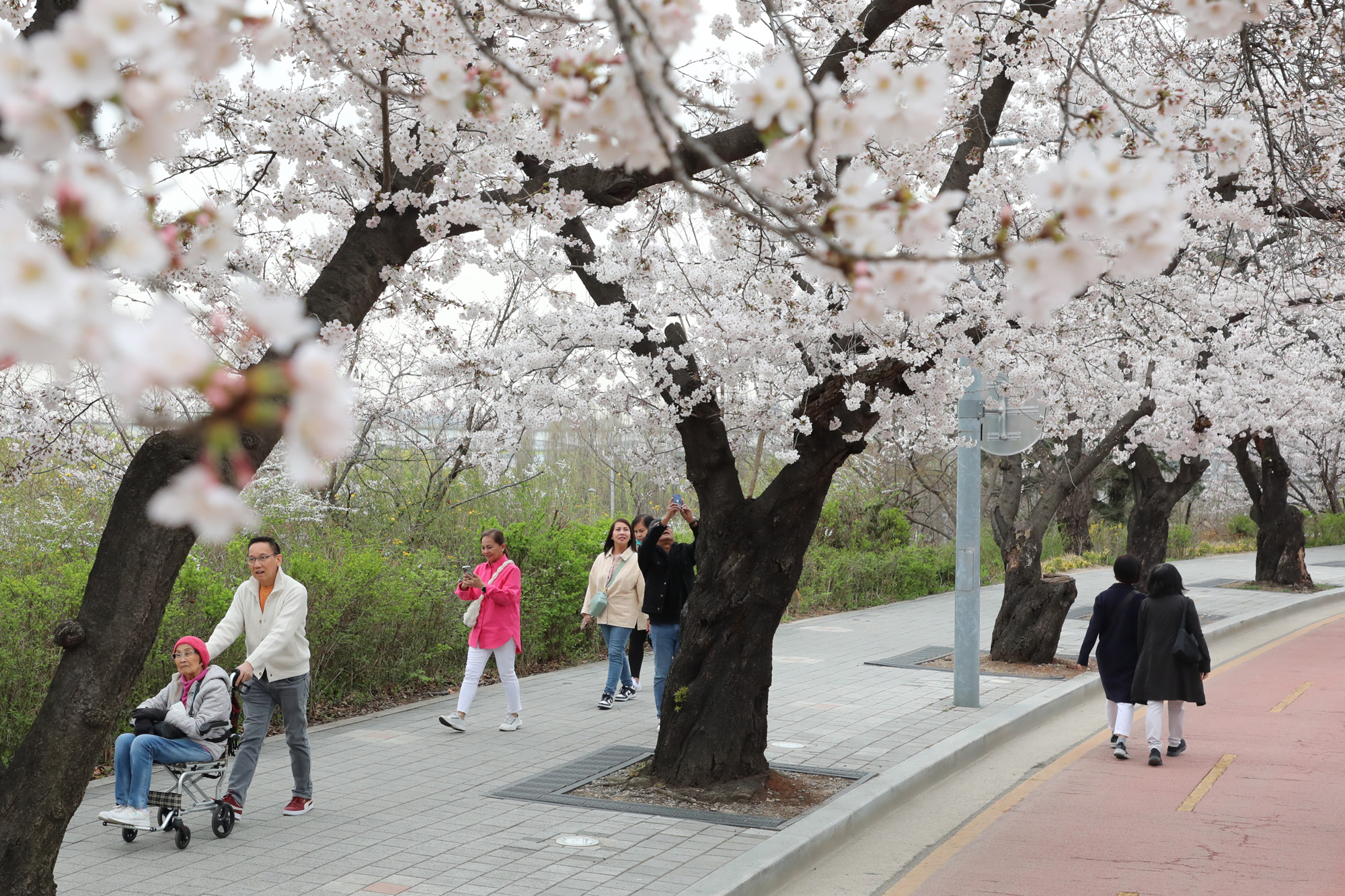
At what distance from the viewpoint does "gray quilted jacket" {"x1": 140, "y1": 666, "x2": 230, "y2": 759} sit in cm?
652

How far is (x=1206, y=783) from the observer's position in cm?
858

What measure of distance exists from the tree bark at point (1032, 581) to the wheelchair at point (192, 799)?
934cm

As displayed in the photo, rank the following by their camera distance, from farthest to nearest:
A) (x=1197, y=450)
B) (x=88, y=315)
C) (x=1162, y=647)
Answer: (x=1197, y=450) → (x=1162, y=647) → (x=88, y=315)

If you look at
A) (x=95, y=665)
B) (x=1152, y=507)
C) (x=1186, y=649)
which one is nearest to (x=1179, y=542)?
(x=1152, y=507)

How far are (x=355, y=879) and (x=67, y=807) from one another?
1.93 meters

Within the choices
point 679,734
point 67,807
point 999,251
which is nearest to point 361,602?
point 679,734

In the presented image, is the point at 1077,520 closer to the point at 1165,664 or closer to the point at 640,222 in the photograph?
the point at 1165,664

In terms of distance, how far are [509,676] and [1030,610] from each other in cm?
660

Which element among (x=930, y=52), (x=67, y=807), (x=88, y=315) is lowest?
(x=67, y=807)

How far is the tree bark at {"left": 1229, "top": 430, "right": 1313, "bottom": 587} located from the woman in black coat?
53.4 ft

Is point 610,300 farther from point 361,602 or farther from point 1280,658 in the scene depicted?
point 1280,658

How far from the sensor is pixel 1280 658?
1544 cm

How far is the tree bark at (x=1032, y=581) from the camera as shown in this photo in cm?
1347

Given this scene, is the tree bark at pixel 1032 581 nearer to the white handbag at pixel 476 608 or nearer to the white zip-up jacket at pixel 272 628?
the white handbag at pixel 476 608
